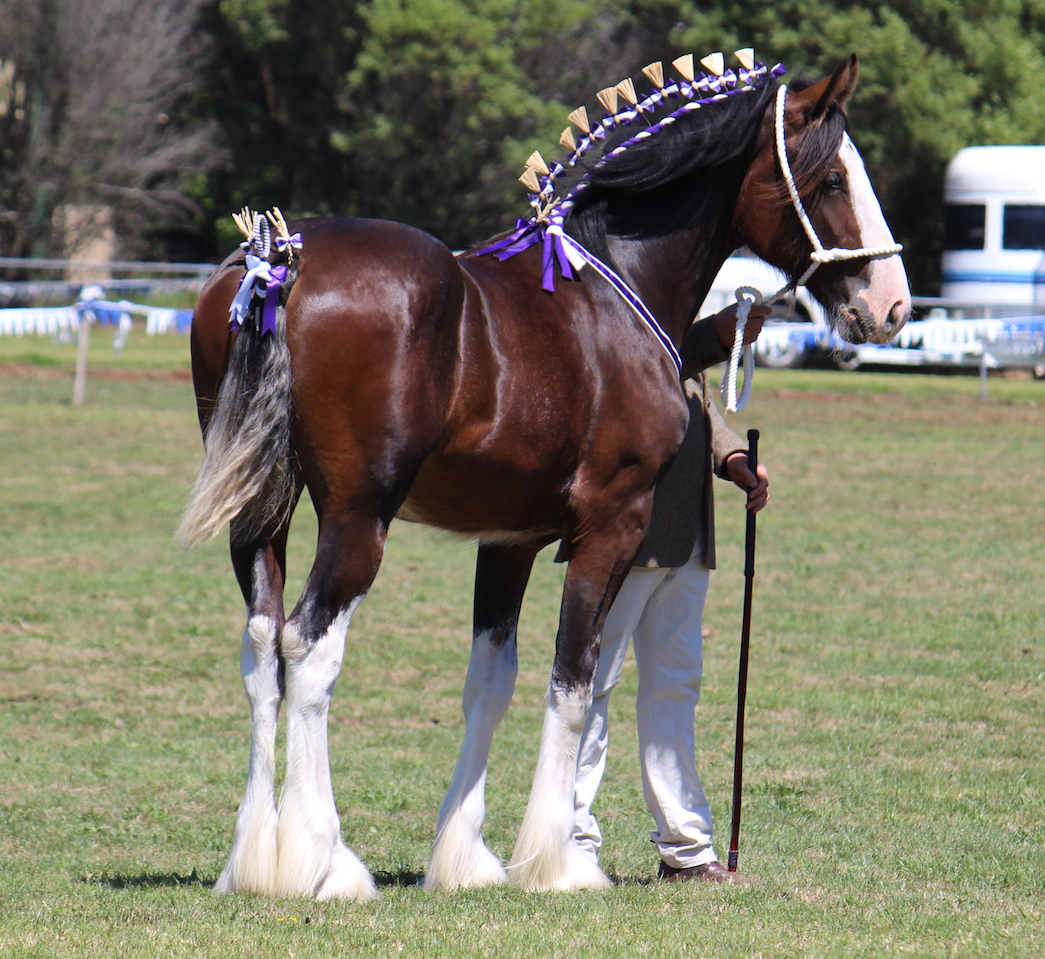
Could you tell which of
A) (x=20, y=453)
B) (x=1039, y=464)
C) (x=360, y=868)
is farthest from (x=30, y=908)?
(x=1039, y=464)

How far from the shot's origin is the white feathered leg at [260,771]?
3609 millimetres

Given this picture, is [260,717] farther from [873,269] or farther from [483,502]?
[873,269]

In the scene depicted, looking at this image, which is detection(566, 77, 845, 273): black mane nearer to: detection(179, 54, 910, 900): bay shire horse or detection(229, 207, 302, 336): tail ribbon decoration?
detection(179, 54, 910, 900): bay shire horse

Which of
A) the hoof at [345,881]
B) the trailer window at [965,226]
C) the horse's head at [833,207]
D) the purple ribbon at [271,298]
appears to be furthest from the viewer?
the trailer window at [965,226]

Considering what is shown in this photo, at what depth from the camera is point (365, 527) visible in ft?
11.4

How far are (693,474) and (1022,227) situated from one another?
822 inches

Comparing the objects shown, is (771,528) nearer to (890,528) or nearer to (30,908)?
(890,528)

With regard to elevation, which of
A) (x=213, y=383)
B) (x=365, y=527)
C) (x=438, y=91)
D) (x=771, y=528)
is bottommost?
(x=771, y=528)

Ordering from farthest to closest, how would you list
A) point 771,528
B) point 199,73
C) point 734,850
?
point 199,73 < point 771,528 < point 734,850

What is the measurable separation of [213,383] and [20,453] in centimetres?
1080

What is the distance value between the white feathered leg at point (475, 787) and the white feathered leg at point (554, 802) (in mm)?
136

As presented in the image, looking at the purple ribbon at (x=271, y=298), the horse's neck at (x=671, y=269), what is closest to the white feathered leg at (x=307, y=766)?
the purple ribbon at (x=271, y=298)

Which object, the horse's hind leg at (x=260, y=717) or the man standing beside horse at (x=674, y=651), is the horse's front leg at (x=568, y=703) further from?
the horse's hind leg at (x=260, y=717)

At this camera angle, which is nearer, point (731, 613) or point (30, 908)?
point (30, 908)
